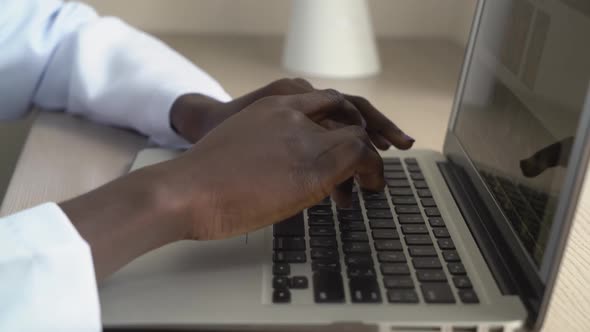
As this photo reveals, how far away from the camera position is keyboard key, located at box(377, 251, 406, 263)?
1.42ft

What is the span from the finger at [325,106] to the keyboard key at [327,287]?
0.53ft

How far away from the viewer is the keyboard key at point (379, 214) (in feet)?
1.66

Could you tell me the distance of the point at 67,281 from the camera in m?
0.36

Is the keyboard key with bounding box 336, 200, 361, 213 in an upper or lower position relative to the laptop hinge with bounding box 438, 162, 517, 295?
lower

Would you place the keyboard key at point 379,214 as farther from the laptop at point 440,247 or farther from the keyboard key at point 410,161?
the keyboard key at point 410,161

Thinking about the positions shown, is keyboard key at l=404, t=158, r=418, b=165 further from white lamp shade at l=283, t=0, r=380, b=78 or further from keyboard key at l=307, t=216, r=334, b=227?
white lamp shade at l=283, t=0, r=380, b=78

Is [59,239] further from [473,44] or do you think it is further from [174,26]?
[174,26]

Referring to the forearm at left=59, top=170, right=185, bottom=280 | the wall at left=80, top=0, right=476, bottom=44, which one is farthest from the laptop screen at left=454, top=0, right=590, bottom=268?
the wall at left=80, top=0, right=476, bottom=44

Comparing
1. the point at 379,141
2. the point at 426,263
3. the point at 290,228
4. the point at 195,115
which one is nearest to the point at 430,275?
the point at 426,263

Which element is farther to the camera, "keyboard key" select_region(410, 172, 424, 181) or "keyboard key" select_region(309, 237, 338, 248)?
"keyboard key" select_region(410, 172, 424, 181)

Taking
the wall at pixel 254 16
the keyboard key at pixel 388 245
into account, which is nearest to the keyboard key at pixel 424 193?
the keyboard key at pixel 388 245

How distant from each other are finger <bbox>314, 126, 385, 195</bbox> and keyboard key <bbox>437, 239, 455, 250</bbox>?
77 millimetres

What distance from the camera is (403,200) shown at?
541mm

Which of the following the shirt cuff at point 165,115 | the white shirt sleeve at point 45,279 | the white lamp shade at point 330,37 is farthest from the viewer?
the white lamp shade at point 330,37
